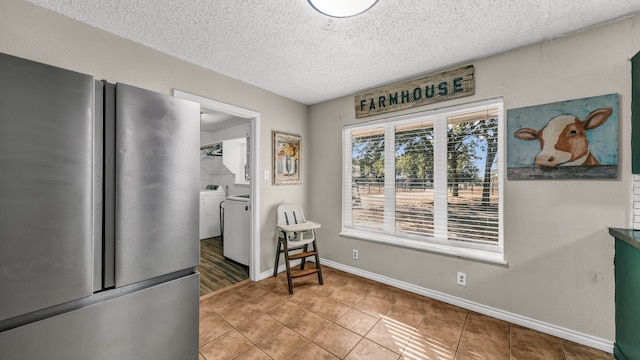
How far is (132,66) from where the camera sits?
1938 mm

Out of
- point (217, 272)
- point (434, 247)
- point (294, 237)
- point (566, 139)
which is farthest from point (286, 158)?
point (566, 139)

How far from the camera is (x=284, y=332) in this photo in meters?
1.93

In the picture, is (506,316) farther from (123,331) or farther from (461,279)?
(123,331)

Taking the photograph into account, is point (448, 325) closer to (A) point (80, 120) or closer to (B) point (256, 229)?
(B) point (256, 229)

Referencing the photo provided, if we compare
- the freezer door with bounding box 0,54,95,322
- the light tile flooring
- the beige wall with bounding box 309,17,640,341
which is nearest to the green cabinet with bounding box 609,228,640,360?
the beige wall with bounding box 309,17,640,341

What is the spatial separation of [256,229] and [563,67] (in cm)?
329

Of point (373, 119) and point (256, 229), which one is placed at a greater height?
point (373, 119)

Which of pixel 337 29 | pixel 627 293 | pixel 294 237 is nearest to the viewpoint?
pixel 627 293

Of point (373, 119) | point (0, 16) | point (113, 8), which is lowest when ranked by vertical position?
point (373, 119)

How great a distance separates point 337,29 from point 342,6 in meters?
0.48

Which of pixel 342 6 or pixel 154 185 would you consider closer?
pixel 154 185

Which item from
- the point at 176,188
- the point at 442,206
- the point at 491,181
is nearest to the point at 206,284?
the point at 176,188

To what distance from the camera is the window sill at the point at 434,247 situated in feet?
7.10

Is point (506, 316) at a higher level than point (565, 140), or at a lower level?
lower
